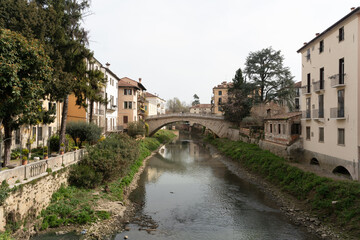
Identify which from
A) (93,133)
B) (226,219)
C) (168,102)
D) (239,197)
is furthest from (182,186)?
(168,102)

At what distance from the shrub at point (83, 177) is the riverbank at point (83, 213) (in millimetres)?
456

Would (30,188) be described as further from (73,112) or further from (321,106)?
(321,106)

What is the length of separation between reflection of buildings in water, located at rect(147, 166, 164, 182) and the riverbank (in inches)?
270

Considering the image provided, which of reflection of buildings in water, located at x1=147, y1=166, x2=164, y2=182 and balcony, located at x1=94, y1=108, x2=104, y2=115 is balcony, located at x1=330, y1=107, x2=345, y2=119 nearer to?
reflection of buildings in water, located at x1=147, y1=166, x2=164, y2=182

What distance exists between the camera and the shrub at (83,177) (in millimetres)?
17016

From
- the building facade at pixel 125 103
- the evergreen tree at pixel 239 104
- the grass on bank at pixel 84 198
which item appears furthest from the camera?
the building facade at pixel 125 103

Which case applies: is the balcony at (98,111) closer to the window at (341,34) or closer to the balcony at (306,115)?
the balcony at (306,115)

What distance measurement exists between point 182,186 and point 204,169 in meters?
7.94

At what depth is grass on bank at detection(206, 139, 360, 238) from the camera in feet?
43.7

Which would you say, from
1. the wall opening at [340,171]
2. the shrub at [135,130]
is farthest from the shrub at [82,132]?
the wall opening at [340,171]

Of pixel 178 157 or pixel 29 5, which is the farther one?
pixel 178 157

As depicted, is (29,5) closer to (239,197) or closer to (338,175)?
(239,197)

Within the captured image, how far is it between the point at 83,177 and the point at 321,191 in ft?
50.7

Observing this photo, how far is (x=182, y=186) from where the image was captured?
2303cm
